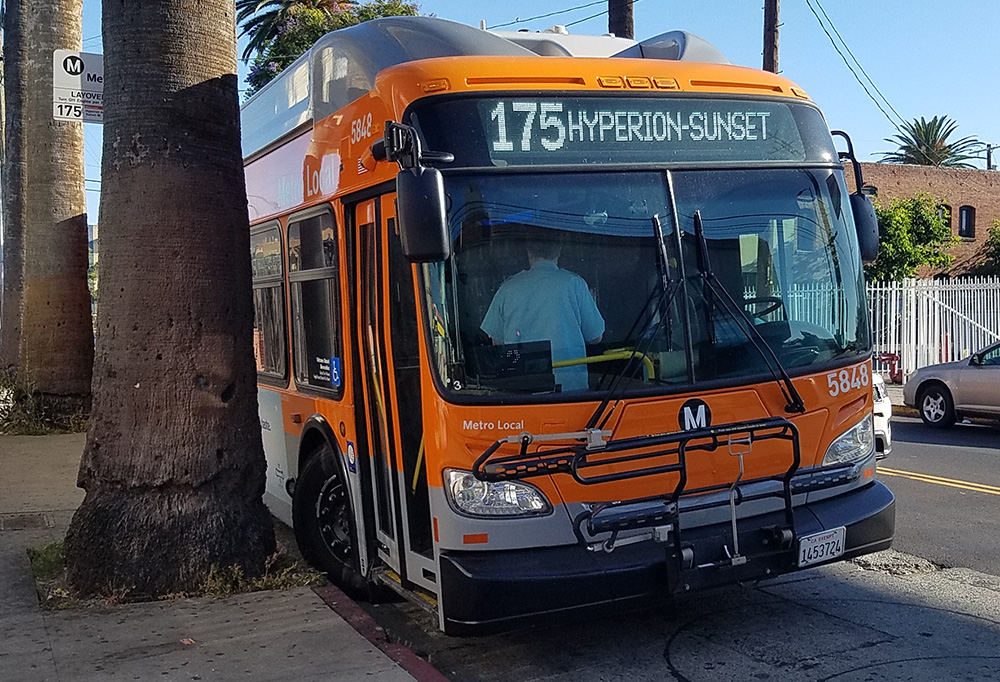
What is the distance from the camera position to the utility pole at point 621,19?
18188 mm

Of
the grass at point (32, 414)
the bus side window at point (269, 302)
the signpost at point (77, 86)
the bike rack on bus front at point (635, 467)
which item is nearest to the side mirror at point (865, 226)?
the bike rack on bus front at point (635, 467)

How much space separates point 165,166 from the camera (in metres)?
6.82

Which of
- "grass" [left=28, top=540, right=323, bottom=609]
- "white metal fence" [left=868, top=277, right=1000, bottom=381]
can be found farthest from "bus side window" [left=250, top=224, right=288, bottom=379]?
"white metal fence" [left=868, top=277, right=1000, bottom=381]

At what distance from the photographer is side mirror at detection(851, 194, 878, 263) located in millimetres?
6367

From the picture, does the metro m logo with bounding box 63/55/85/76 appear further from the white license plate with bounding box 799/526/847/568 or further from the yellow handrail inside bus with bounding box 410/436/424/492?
the white license plate with bounding box 799/526/847/568

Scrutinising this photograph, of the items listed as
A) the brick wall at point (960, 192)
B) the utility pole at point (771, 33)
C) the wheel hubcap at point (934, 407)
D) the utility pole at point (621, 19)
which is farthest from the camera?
the brick wall at point (960, 192)

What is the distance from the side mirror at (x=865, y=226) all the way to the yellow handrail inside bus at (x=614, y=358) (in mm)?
1808

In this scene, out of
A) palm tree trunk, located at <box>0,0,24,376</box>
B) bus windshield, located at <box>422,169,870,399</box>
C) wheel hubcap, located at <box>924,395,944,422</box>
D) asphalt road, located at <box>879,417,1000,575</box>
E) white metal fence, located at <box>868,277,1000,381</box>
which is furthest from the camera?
white metal fence, located at <box>868,277,1000,381</box>

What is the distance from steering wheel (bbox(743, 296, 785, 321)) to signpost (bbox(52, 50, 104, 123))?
23.6ft

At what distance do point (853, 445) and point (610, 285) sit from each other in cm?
175

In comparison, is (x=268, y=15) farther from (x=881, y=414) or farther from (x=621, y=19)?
(x=881, y=414)

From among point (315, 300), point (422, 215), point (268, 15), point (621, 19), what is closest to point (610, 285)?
point (422, 215)

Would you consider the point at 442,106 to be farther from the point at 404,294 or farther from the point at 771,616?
the point at 771,616

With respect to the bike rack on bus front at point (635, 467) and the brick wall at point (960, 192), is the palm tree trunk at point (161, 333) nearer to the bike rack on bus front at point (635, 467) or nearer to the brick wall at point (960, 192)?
the bike rack on bus front at point (635, 467)
